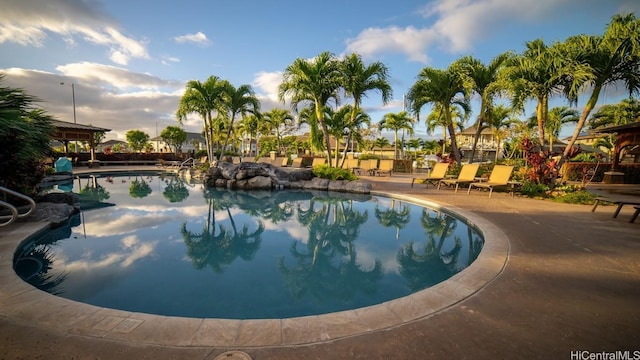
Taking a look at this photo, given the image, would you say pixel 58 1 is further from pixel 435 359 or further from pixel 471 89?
pixel 471 89

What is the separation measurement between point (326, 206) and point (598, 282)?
7.22m

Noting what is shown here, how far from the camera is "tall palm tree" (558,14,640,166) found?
28.2 ft

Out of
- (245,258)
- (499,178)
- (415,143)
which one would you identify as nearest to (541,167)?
(499,178)

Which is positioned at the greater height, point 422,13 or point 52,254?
point 422,13

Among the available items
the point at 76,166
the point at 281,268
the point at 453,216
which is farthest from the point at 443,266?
the point at 76,166

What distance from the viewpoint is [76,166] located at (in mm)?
24984

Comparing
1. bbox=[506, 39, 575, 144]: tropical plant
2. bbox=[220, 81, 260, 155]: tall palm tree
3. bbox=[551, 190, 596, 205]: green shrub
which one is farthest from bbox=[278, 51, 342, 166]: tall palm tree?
bbox=[551, 190, 596, 205]: green shrub

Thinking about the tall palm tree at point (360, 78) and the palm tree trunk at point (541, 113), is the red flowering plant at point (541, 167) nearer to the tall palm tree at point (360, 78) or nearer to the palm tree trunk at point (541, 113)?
the palm tree trunk at point (541, 113)

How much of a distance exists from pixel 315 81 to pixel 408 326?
12.7 m

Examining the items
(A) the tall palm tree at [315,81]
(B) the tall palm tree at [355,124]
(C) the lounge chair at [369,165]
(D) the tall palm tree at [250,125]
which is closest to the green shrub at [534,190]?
(B) the tall palm tree at [355,124]

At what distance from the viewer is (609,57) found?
9.11m

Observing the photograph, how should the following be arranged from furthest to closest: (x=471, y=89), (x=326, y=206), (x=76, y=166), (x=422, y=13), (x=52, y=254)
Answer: (x=76, y=166)
(x=471, y=89)
(x=422, y=13)
(x=326, y=206)
(x=52, y=254)

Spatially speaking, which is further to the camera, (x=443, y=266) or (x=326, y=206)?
(x=326, y=206)

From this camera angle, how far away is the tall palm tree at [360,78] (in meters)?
13.4
